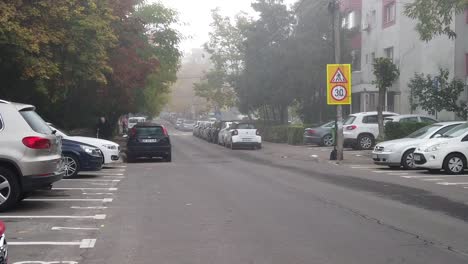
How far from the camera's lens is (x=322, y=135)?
34.3 meters

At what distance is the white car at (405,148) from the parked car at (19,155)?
1210cm

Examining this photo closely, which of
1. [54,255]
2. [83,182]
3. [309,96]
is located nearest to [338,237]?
[54,255]

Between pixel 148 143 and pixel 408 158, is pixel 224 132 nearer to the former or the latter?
pixel 148 143

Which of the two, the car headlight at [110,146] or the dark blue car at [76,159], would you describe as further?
the car headlight at [110,146]

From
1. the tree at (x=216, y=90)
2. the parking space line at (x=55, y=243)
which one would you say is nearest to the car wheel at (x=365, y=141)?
the parking space line at (x=55, y=243)

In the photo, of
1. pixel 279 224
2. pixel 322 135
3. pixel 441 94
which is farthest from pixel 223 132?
pixel 279 224

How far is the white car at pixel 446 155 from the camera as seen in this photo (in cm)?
1800

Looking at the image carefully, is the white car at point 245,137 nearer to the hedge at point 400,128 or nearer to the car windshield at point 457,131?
the hedge at point 400,128

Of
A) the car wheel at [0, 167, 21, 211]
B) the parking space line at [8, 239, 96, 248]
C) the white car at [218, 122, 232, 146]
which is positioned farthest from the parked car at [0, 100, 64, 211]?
the white car at [218, 122, 232, 146]

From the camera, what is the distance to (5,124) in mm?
10445

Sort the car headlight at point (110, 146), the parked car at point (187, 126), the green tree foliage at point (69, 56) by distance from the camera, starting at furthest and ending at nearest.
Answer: the parked car at point (187, 126) → the car headlight at point (110, 146) → the green tree foliage at point (69, 56)

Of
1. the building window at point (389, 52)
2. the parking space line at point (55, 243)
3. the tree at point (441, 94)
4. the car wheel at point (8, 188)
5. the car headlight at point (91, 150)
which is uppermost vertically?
the building window at point (389, 52)

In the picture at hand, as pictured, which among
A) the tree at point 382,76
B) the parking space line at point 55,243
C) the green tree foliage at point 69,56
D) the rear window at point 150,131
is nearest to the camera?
the parking space line at point 55,243

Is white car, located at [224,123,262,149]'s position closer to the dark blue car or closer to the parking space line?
the dark blue car
